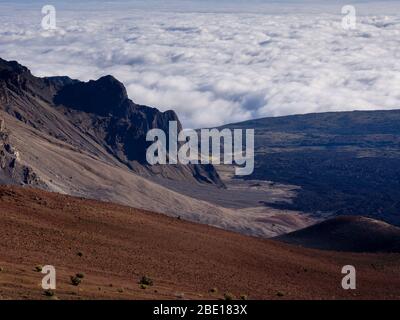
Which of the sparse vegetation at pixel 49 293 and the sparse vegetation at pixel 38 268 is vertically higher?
the sparse vegetation at pixel 38 268

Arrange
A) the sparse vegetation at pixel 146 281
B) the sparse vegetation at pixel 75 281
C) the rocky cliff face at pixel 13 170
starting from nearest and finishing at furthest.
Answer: the sparse vegetation at pixel 75 281 → the sparse vegetation at pixel 146 281 → the rocky cliff face at pixel 13 170

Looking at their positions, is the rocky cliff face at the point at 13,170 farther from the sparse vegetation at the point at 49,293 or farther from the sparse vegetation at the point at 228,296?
the sparse vegetation at the point at 49,293

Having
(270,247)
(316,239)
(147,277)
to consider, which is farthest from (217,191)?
(147,277)

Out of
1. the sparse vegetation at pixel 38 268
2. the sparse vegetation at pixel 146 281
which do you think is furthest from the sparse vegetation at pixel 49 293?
the sparse vegetation at pixel 146 281

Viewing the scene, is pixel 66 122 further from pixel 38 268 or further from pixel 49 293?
pixel 49 293

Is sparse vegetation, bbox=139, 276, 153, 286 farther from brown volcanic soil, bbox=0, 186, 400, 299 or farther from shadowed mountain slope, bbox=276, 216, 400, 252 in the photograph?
shadowed mountain slope, bbox=276, 216, 400, 252
